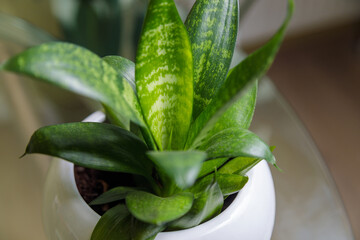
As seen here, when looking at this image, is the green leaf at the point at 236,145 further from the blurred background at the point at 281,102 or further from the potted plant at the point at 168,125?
the blurred background at the point at 281,102

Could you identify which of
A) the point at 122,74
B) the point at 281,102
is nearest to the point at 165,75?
the point at 122,74

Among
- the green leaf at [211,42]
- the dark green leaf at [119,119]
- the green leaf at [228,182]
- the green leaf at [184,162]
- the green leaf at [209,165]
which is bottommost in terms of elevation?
the green leaf at [228,182]

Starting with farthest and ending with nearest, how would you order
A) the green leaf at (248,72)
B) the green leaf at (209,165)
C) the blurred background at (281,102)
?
the blurred background at (281,102)
the green leaf at (209,165)
the green leaf at (248,72)

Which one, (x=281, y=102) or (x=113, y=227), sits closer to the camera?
(x=113, y=227)

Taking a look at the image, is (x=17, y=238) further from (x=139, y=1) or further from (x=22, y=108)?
(x=139, y=1)

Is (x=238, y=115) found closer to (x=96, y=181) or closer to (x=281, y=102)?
(x=96, y=181)

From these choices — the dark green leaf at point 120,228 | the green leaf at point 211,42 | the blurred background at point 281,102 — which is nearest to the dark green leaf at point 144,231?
the dark green leaf at point 120,228

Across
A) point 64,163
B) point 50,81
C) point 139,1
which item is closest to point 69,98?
point 139,1
